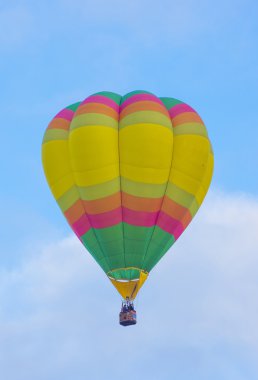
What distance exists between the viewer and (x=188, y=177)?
4800 cm

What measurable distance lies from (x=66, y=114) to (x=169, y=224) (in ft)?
19.7

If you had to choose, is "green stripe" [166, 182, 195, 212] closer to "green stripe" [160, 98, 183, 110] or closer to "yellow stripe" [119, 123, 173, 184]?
"yellow stripe" [119, 123, 173, 184]

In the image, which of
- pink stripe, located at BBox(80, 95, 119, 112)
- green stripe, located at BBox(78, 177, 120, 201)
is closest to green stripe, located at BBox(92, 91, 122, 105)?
pink stripe, located at BBox(80, 95, 119, 112)

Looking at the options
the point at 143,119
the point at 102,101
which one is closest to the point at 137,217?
the point at 143,119

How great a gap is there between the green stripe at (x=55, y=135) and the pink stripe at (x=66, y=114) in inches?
29.5

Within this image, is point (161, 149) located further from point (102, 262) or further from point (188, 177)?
point (102, 262)

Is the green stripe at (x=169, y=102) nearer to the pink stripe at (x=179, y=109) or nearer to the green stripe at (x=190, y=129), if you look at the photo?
the pink stripe at (x=179, y=109)

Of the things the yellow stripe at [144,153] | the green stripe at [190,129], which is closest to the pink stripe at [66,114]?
the yellow stripe at [144,153]

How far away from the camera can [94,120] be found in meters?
47.5

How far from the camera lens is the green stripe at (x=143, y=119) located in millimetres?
47469

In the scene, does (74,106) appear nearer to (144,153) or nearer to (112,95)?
(112,95)

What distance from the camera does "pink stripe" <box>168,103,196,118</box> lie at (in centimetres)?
4894

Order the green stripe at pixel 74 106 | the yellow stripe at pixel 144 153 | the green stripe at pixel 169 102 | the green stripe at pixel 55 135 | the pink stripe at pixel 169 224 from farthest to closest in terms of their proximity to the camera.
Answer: the green stripe at pixel 74 106, the green stripe at pixel 169 102, the green stripe at pixel 55 135, the pink stripe at pixel 169 224, the yellow stripe at pixel 144 153

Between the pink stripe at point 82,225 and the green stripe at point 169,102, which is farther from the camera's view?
the green stripe at point 169,102
